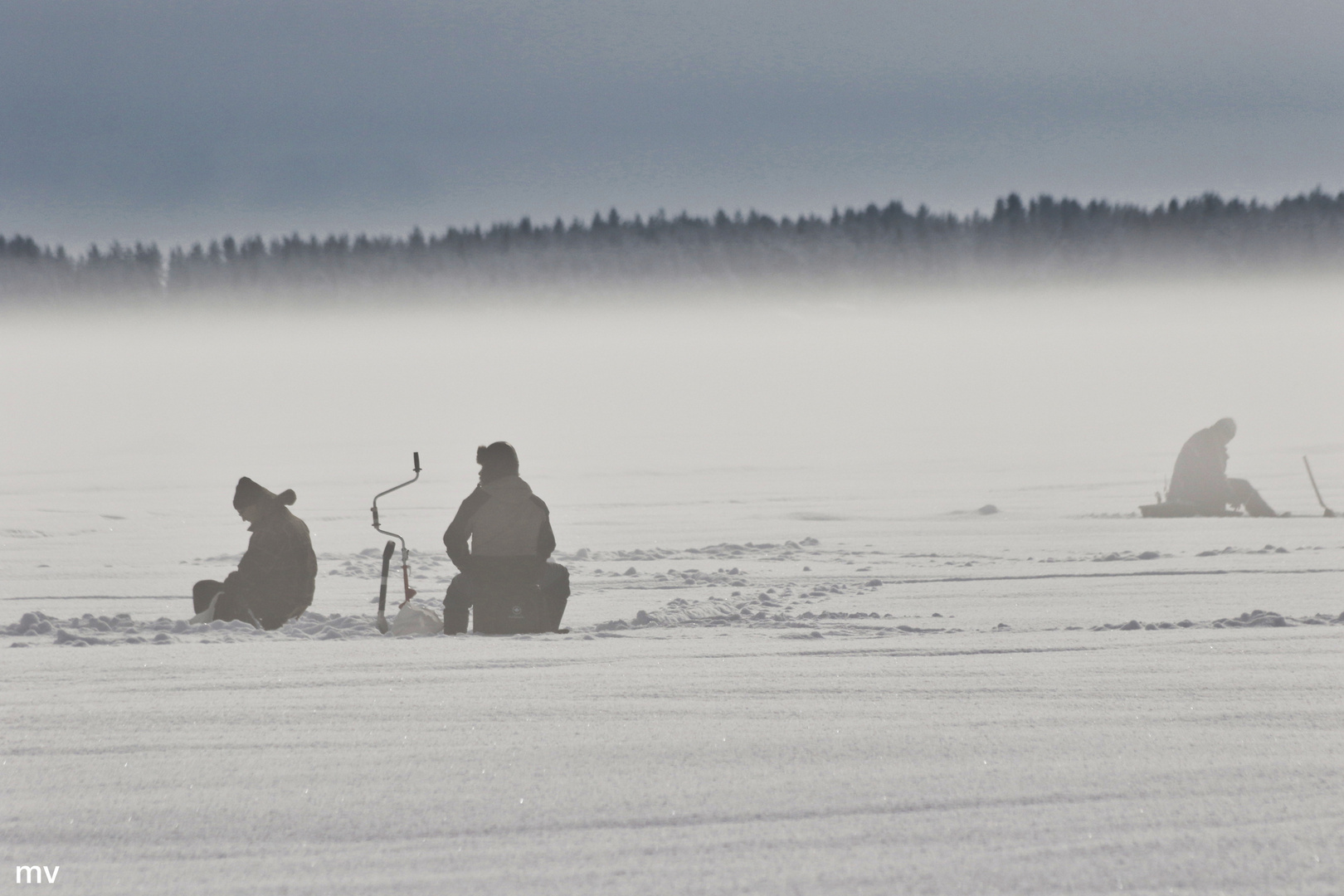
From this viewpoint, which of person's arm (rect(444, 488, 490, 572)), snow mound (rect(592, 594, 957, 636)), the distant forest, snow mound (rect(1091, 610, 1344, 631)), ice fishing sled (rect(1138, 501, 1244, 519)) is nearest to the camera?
snow mound (rect(1091, 610, 1344, 631))

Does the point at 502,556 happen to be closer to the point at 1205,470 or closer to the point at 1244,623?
the point at 1244,623

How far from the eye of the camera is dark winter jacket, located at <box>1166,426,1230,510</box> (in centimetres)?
1468

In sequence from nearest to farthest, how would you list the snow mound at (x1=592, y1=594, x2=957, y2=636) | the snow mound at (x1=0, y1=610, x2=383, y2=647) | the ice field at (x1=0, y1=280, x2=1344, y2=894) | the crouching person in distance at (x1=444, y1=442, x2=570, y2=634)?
the ice field at (x1=0, y1=280, x2=1344, y2=894) < the snow mound at (x1=0, y1=610, x2=383, y2=647) < the crouching person in distance at (x1=444, y1=442, x2=570, y2=634) < the snow mound at (x1=592, y1=594, x2=957, y2=636)

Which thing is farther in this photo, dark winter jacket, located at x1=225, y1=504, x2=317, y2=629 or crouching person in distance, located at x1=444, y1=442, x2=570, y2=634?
dark winter jacket, located at x1=225, y1=504, x2=317, y2=629

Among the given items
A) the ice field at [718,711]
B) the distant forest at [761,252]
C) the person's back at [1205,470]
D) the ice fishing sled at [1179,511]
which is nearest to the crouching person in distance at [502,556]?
the ice field at [718,711]

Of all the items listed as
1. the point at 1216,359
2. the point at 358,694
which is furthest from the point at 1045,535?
the point at 1216,359

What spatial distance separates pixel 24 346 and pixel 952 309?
8022 centimetres

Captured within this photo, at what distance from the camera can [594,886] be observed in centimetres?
282

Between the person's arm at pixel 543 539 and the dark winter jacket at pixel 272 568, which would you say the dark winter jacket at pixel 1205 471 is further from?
the dark winter jacket at pixel 272 568

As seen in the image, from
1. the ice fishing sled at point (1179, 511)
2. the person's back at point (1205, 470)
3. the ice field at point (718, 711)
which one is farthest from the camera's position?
the ice fishing sled at point (1179, 511)

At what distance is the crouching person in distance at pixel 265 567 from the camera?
23.5ft

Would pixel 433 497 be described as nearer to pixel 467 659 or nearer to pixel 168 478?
pixel 168 478

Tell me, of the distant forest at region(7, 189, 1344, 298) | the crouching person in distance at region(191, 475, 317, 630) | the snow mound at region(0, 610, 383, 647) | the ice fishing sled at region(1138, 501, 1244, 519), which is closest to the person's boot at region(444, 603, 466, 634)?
the snow mound at region(0, 610, 383, 647)

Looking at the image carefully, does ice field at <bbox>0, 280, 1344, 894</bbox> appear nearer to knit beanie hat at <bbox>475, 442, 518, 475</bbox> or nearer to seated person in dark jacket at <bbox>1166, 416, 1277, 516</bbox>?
seated person in dark jacket at <bbox>1166, 416, 1277, 516</bbox>
